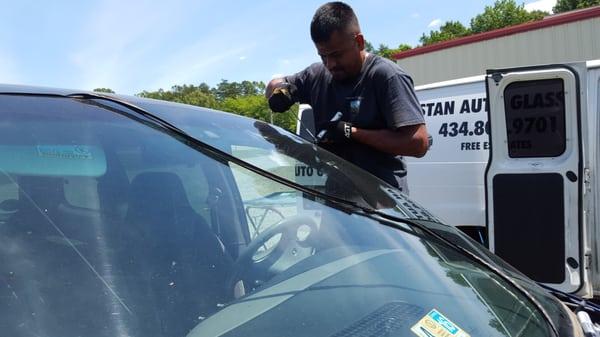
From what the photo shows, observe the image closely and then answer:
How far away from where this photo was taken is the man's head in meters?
2.44

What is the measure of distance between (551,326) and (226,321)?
760mm

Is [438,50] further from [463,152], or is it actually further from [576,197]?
[576,197]

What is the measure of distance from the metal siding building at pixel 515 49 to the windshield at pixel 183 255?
43.3 ft

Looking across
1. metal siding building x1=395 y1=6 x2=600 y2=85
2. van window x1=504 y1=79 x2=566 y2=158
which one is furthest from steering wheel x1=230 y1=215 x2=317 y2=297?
metal siding building x1=395 y1=6 x2=600 y2=85

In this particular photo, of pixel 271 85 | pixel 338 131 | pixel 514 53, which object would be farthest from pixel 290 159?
pixel 514 53

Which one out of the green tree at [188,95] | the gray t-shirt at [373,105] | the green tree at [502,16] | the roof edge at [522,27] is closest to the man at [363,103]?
the gray t-shirt at [373,105]

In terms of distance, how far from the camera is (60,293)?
1091 mm

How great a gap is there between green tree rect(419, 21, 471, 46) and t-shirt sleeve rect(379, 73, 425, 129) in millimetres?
42722

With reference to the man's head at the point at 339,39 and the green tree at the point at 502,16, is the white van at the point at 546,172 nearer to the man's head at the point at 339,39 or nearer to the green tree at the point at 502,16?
the man's head at the point at 339,39

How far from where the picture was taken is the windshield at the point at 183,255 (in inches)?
43.6

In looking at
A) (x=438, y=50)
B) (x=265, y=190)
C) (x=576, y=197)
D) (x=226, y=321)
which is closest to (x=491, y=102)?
(x=576, y=197)

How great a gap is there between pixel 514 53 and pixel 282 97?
43.0ft

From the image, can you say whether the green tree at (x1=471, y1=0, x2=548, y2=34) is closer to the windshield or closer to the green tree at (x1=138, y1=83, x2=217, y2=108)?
the green tree at (x1=138, y1=83, x2=217, y2=108)

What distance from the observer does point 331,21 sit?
96.0 inches
